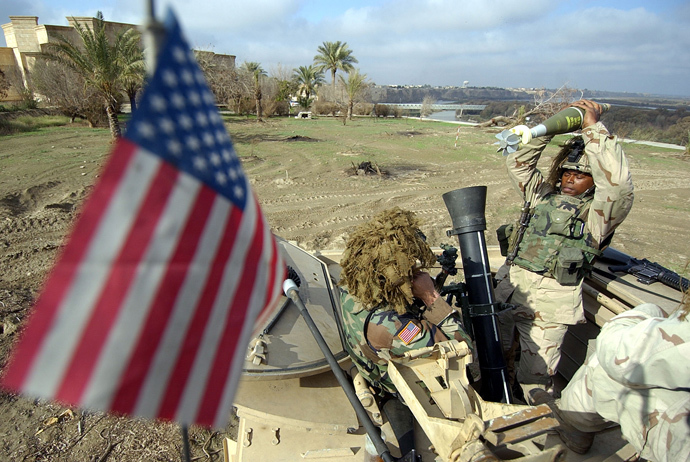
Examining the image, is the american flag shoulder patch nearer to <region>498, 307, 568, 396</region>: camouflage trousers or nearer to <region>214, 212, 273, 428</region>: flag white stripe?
<region>214, 212, 273, 428</region>: flag white stripe

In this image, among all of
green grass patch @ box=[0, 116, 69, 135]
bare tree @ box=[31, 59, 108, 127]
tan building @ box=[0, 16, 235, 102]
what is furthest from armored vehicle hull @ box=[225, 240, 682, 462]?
tan building @ box=[0, 16, 235, 102]

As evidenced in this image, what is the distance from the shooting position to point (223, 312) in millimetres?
1259

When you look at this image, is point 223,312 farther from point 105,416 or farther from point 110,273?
point 105,416

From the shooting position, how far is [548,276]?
3428 mm

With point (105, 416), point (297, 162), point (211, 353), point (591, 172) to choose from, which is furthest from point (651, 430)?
point (297, 162)

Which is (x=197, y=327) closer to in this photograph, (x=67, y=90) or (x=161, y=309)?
(x=161, y=309)

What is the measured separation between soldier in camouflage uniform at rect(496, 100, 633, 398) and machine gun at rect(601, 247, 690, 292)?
0.59 meters

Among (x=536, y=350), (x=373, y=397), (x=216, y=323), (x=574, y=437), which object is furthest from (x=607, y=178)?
(x=216, y=323)

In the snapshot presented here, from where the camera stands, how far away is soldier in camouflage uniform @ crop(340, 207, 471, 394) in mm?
2434

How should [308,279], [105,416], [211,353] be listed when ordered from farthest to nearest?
[105,416] < [308,279] < [211,353]

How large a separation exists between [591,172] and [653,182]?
12.6 meters

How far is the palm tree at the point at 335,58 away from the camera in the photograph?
39.3 metres

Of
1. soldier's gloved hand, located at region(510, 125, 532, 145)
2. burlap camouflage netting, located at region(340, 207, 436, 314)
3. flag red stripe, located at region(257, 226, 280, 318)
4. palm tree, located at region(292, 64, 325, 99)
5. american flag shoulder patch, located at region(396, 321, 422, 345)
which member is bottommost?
american flag shoulder patch, located at region(396, 321, 422, 345)

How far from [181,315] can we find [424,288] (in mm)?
1713
